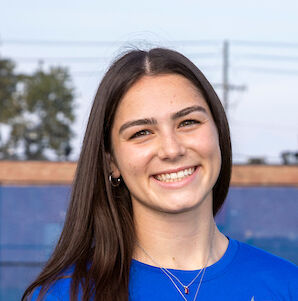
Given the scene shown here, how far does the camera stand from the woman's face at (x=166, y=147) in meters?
1.94

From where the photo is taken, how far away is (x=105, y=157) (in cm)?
209

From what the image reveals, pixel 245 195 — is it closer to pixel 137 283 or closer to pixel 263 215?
pixel 263 215

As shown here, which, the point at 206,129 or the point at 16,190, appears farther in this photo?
the point at 16,190

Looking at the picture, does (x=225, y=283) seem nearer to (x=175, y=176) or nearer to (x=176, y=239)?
(x=176, y=239)

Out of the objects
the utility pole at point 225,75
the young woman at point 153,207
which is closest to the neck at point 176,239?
the young woman at point 153,207

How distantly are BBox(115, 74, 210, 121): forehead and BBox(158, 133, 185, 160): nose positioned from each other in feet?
0.23

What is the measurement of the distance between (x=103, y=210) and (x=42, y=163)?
1800 centimetres

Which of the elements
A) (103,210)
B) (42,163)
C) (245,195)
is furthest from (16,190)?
(103,210)

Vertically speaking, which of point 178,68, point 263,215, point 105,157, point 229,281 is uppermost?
point 178,68

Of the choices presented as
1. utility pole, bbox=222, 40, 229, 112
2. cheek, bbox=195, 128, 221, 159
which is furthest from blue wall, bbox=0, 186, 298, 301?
cheek, bbox=195, 128, 221, 159

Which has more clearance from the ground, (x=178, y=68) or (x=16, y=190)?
(x=178, y=68)

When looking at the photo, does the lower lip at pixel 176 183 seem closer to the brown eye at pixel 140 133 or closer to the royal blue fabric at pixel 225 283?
the brown eye at pixel 140 133

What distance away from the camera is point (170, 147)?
1.91 meters

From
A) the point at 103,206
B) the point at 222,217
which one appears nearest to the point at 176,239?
the point at 103,206
